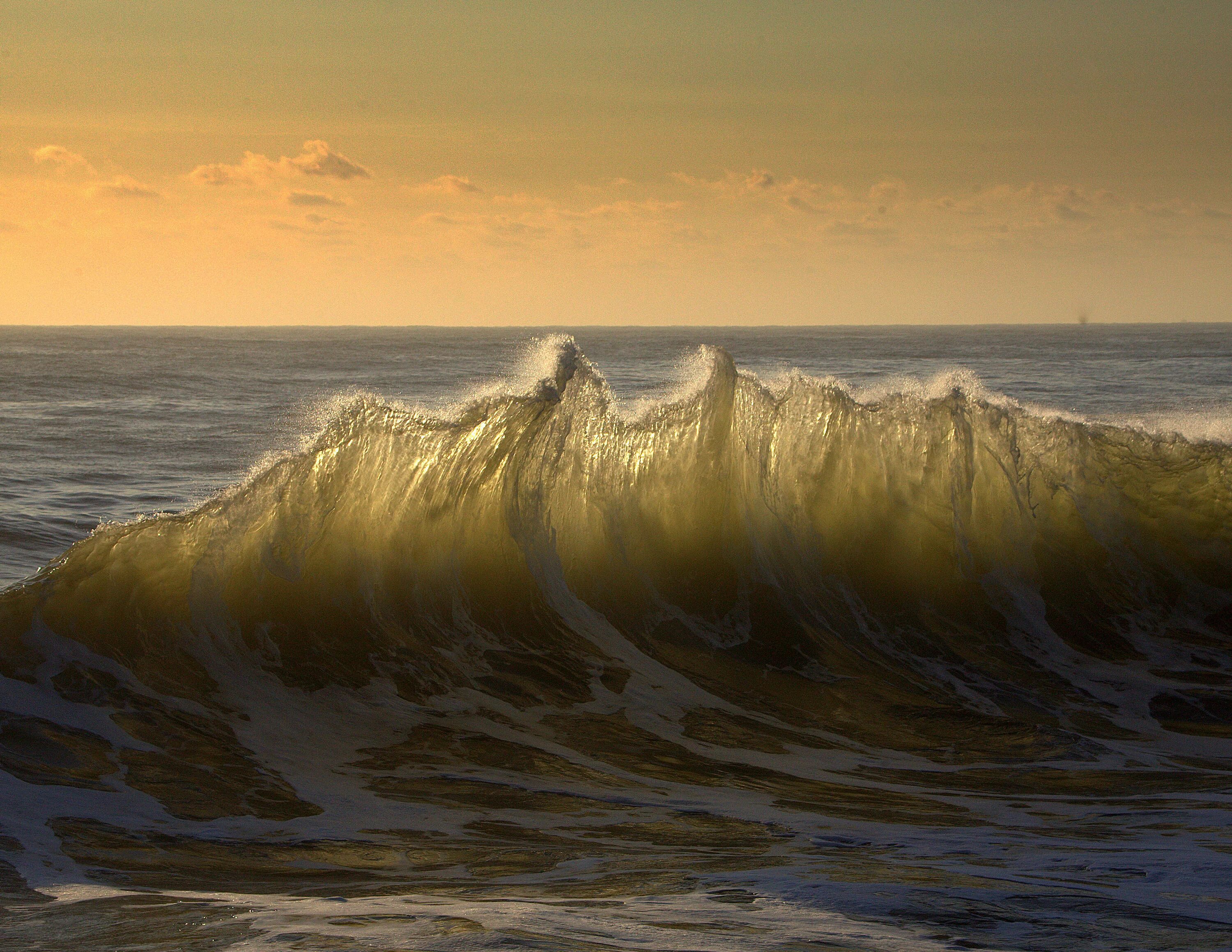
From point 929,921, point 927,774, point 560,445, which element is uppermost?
point 560,445

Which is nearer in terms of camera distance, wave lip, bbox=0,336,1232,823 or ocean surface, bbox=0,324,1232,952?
ocean surface, bbox=0,324,1232,952

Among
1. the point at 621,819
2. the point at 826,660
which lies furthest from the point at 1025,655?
the point at 621,819

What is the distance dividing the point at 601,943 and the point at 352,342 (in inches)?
4981

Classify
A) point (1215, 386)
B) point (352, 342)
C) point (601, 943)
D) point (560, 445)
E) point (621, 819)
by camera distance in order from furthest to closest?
point (352, 342), point (1215, 386), point (560, 445), point (621, 819), point (601, 943)

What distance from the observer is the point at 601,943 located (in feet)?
13.7

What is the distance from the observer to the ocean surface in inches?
199

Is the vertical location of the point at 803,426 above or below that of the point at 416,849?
above

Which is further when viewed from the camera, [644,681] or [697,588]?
[697,588]

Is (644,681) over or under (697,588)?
under

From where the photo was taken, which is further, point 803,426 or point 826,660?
point 803,426

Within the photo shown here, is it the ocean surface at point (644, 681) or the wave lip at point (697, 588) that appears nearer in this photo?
the ocean surface at point (644, 681)

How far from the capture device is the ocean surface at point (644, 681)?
505 cm

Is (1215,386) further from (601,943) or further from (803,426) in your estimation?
(601,943)

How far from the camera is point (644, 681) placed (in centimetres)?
972
